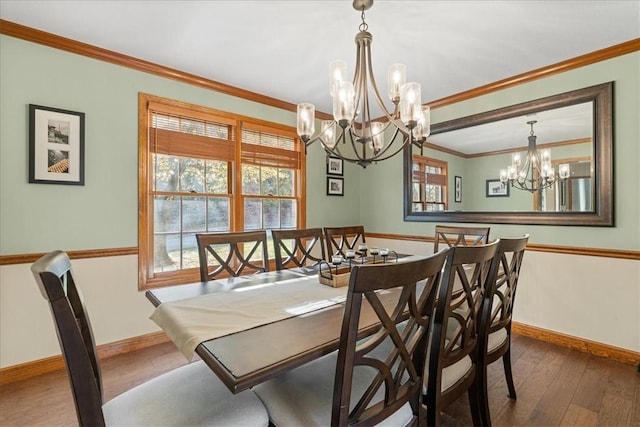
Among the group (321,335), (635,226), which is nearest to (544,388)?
(635,226)

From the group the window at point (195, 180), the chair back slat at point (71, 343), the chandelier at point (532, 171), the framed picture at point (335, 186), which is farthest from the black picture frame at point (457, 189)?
the chair back slat at point (71, 343)

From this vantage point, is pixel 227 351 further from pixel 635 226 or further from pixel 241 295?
pixel 635 226

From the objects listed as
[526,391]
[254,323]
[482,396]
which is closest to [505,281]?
[482,396]

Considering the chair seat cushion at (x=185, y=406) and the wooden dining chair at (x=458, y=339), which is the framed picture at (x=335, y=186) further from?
the chair seat cushion at (x=185, y=406)

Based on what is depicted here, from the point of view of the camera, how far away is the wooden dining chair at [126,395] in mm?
893

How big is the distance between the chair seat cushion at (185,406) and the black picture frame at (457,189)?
3042 millimetres

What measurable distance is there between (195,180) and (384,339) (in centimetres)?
261

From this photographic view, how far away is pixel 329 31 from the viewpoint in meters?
2.23

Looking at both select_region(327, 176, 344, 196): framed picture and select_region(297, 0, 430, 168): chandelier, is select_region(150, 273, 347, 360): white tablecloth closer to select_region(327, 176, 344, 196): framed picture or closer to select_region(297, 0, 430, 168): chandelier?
select_region(297, 0, 430, 168): chandelier

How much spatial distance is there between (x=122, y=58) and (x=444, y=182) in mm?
3428

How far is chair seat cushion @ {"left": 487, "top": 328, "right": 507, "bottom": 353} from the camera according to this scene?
172cm

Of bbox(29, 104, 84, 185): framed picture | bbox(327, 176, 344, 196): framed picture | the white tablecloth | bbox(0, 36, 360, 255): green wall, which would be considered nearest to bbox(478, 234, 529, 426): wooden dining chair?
the white tablecloth

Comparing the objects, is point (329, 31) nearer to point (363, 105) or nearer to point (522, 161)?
point (363, 105)

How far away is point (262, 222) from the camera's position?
3.53 metres
